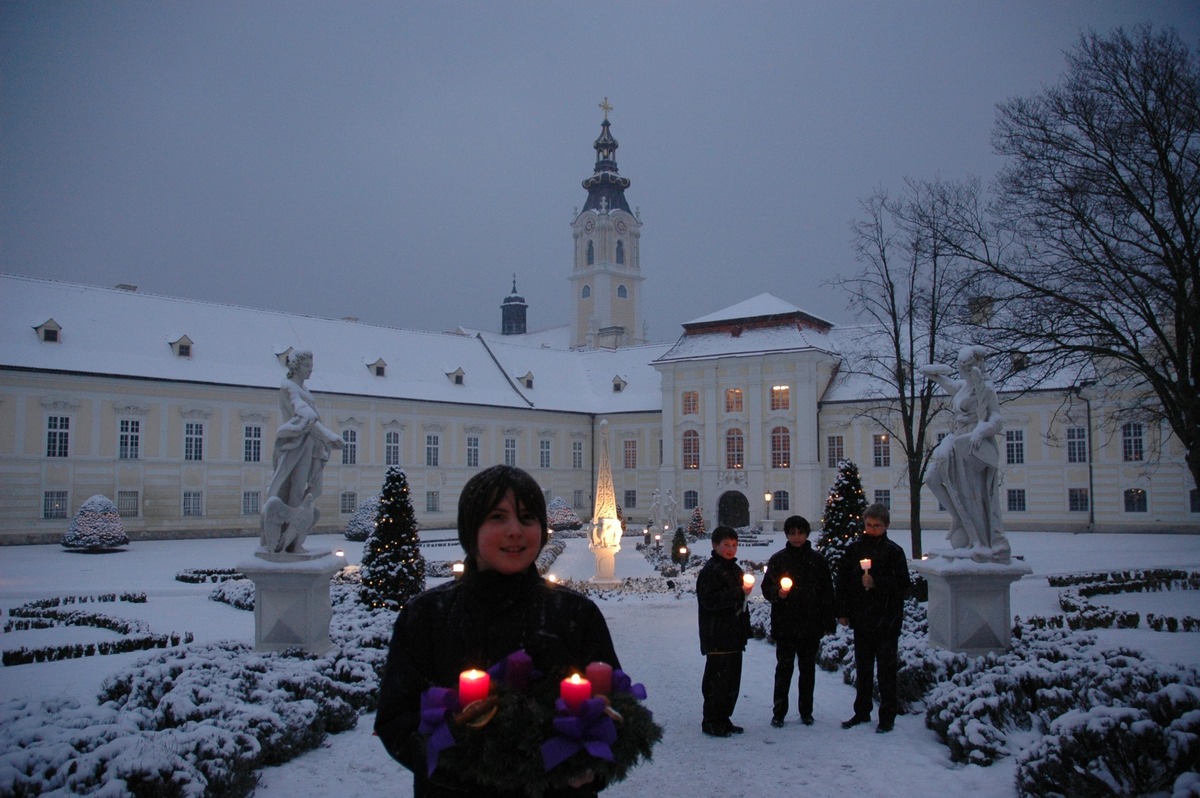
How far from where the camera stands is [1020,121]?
15.6 metres

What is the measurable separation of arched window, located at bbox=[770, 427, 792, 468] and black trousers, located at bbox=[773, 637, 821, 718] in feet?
115

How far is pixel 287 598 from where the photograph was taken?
9789 millimetres

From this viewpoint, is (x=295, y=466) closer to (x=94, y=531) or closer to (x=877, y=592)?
(x=877, y=592)

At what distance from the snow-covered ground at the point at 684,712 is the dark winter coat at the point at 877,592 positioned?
96 centimetres

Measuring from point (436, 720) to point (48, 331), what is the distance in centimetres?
3602

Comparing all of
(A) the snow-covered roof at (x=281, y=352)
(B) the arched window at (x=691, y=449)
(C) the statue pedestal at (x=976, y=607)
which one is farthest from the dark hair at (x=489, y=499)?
(B) the arched window at (x=691, y=449)

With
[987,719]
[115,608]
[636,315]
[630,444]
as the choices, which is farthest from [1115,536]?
[636,315]

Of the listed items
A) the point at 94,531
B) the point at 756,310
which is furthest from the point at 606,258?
the point at 94,531

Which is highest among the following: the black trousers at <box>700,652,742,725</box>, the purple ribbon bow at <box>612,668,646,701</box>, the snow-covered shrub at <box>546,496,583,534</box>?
the purple ribbon bow at <box>612,668,646,701</box>

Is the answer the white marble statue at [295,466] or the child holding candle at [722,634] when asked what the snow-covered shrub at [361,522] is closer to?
the white marble statue at [295,466]

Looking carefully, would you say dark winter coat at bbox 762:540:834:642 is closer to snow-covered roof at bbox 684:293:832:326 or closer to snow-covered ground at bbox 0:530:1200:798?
snow-covered ground at bbox 0:530:1200:798

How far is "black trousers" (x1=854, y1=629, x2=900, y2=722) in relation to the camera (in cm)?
777

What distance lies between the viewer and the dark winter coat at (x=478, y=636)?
2955 mm

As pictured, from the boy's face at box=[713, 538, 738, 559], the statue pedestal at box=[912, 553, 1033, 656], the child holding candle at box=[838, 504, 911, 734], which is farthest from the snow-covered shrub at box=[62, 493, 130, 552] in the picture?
the child holding candle at box=[838, 504, 911, 734]
